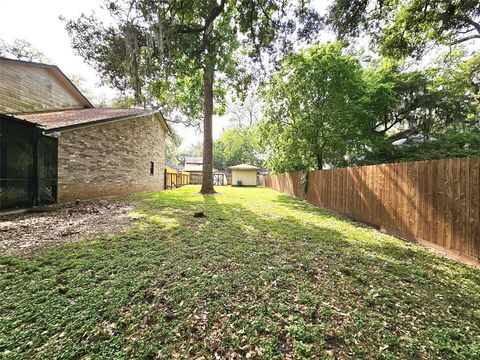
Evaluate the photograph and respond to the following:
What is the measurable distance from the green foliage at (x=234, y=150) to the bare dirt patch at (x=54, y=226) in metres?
32.3

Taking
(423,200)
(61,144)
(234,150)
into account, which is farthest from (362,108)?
(234,150)

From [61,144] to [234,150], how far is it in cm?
3228

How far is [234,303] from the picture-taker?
2.11m

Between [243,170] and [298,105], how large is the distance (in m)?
16.3

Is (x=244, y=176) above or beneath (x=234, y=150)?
beneath

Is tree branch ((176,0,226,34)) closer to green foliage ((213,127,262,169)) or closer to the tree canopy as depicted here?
the tree canopy

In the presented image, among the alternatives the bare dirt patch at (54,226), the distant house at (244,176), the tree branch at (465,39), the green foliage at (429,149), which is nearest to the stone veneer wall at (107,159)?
the bare dirt patch at (54,226)

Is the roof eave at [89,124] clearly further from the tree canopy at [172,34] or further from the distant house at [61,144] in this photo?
the tree canopy at [172,34]

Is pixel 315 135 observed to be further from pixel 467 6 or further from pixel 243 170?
pixel 243 170

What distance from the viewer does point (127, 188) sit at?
10.8 meters

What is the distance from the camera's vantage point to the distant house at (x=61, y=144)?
5.81 meters

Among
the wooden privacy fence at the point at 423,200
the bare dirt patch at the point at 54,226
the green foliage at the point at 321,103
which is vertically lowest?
the bare dirt patch at the point at 54,226

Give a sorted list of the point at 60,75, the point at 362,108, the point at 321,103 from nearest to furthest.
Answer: the point at 362,108 < the point at 321,103 < the point at 60,75

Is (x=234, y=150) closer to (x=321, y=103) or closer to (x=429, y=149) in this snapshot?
(x=321, y=103)
